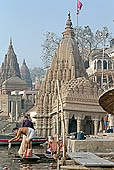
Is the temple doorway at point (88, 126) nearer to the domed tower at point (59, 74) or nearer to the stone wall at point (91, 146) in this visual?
the domed tower at point (59, 74)

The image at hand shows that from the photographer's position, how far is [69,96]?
2869 cm

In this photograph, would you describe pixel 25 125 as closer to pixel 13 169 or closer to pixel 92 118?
pixel 13 169

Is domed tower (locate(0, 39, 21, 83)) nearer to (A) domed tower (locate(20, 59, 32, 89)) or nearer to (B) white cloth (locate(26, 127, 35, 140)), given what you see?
(A) domed tower (locate(20, 59, 32, 89))

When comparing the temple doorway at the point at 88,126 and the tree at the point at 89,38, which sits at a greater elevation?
the tree at the point at 89,38

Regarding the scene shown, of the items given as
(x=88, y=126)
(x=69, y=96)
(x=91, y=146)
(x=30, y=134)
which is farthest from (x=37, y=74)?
(x=91, y=146)

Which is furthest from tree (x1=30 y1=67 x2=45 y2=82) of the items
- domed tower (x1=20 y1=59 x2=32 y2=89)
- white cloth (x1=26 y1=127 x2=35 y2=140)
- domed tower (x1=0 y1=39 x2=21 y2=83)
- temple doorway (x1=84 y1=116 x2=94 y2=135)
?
white cloth (x1=26 y1=127 x2=35 y2=140)

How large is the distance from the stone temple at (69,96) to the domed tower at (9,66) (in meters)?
38.6

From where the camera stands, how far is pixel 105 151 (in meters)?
11.5

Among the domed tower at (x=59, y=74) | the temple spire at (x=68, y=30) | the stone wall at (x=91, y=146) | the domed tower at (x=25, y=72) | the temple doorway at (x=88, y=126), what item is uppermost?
the domed tower at (x=25, y=72)

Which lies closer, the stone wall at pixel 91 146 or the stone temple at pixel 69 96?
the stone wall at pixel 91 146

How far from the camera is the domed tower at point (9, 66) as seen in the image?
7869cm

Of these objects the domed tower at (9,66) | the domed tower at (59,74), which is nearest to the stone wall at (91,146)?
the domed tower at (59,74)

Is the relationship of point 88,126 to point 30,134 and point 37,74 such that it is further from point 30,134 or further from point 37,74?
point 37,74

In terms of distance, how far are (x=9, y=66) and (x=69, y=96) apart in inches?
2051
